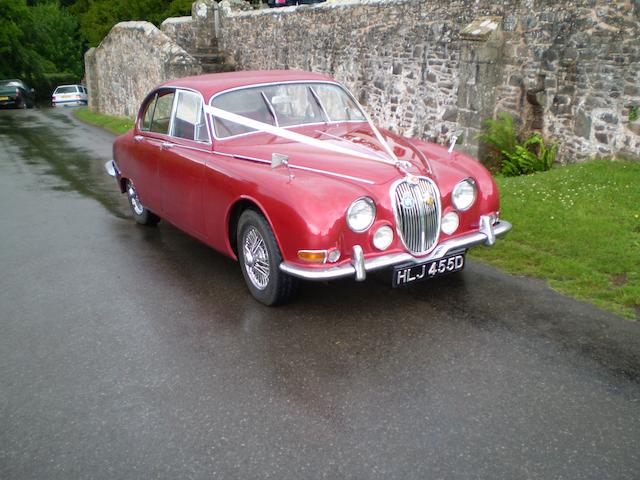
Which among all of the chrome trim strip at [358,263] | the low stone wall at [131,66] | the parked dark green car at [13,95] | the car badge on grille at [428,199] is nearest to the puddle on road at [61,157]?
the low stone wall at [131,66]

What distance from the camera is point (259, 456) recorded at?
3.13 meters

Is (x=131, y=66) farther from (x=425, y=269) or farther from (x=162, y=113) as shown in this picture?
(x=425, y=269)

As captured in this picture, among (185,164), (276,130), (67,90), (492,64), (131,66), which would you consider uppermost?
(492,64)

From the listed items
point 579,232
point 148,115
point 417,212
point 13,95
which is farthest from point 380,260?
point 13,95

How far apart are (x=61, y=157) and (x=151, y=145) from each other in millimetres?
7875

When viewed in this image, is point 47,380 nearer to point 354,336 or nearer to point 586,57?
point 354,336

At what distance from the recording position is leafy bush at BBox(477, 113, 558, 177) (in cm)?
862

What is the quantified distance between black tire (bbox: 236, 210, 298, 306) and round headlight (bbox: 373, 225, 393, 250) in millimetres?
746

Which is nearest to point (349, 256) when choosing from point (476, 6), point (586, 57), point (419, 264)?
point (419, 264)

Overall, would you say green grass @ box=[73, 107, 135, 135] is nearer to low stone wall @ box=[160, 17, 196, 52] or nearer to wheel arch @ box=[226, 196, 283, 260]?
low stone wall @ box=[160, 17, 196, 52]

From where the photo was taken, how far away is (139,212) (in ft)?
24.5

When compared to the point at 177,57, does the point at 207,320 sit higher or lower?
lower

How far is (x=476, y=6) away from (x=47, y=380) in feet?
27.4

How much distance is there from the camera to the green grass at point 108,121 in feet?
59.2
